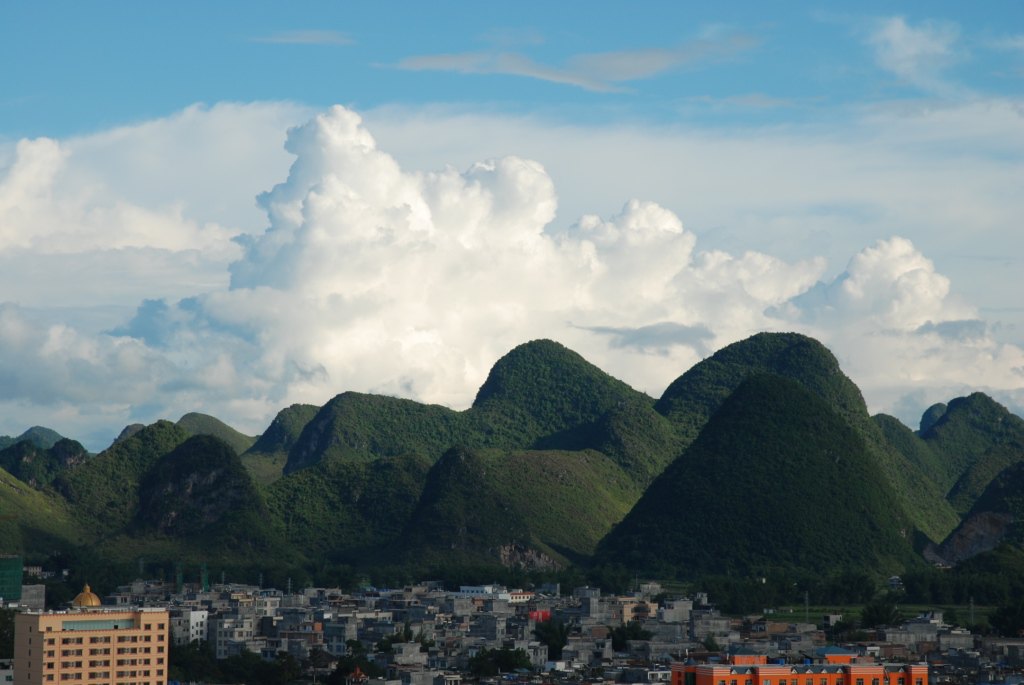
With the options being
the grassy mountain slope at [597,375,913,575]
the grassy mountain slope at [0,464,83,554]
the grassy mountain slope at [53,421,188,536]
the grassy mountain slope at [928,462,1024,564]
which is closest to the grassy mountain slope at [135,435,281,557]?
the grassy mountain slope at [53,421,188,536]

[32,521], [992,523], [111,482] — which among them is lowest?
[992,523]

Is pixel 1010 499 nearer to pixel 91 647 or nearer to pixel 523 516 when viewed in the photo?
pixel 523 516

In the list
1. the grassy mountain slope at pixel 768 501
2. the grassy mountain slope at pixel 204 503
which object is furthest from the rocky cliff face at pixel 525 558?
the grassy mountain slope at pixel 204 503

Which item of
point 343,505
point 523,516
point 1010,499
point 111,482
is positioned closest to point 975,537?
point 1010,499

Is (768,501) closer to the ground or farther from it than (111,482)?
closer to the ground

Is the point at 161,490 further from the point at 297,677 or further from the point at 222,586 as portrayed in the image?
the point at 297,677

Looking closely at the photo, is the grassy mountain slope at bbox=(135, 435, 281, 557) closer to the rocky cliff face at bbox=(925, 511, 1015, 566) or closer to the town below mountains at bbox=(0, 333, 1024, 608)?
the town below mountains at bbox=(0, 333, 1024, 608)

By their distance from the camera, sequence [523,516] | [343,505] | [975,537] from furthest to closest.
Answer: [343,505], [523,516], [975,537]

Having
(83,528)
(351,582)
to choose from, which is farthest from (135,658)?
(83,528)
